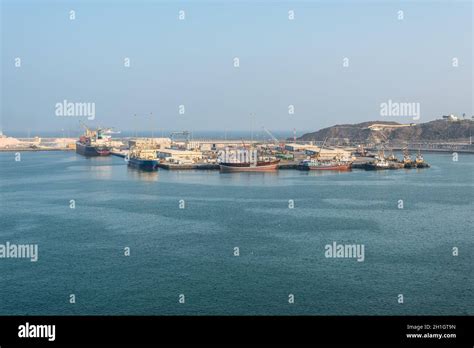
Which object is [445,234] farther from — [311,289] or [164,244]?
[164,244]

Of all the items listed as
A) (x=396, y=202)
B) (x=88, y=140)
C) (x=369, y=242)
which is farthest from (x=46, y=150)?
(x=369, y=242)

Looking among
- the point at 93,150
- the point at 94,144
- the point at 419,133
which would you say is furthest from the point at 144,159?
the point at 419,133

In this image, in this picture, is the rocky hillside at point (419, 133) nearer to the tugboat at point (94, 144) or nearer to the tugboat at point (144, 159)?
the tugboat at point (94, 144)

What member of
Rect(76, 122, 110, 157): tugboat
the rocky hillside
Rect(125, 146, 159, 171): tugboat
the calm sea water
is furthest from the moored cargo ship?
the rocky hillside

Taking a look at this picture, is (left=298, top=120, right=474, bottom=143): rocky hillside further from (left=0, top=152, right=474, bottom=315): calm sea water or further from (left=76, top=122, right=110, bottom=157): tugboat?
(left=0, top=152, right=474, bottom=315): calm sea water

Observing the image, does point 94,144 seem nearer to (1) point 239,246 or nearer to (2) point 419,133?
(2) point 419,133
